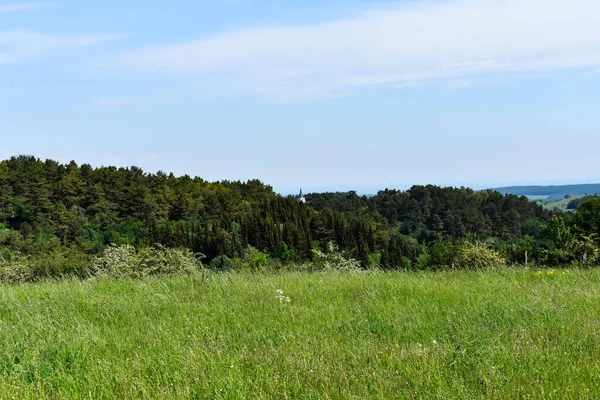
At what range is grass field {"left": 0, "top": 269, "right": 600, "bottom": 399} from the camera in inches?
158

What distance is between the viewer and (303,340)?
5.45 metres

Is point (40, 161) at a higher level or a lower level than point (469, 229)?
higher

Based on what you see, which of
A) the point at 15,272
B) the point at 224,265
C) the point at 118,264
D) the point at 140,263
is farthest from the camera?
the point at 15,272

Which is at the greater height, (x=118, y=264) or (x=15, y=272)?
(x=118, y=264)

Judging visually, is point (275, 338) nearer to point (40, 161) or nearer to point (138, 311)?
point (138, 311)

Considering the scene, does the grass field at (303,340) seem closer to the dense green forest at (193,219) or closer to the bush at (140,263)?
the bush at (140,263)

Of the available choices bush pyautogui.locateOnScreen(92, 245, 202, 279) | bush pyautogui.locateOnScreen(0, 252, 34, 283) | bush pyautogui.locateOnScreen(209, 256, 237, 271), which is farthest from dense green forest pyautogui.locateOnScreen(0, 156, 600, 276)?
bush pyautogui.locateOnScreen(92, 245, 202, 279)

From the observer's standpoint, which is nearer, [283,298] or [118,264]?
[283,298]

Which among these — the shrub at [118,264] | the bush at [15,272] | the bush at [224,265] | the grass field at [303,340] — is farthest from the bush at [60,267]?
the grass field at [303,340]

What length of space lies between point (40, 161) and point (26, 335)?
134 metres

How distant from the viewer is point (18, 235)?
9006cm

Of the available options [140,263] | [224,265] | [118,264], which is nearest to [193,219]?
[224,265]

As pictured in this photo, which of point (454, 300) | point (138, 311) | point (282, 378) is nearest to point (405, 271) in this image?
point (454, 300)

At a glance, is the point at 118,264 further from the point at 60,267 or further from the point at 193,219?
the point at 193,219
